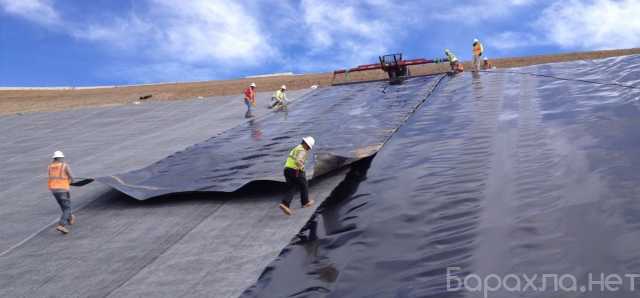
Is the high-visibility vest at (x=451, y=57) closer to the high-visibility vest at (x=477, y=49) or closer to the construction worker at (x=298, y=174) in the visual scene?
the high-visibility vest at (x=477, y=49)

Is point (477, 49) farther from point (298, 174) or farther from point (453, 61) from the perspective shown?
point (298, 174)

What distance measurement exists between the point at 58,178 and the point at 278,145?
411cm

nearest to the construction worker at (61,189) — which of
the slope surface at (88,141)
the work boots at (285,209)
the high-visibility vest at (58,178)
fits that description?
the high-visibility vest at (58,178)

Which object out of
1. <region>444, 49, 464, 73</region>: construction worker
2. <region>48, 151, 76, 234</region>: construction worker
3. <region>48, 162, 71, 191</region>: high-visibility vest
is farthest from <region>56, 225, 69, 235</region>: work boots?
<region>444, 49, 464, 73</region>: construction worker

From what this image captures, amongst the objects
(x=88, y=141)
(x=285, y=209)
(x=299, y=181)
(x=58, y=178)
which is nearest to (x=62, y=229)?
(x=58, y=178)

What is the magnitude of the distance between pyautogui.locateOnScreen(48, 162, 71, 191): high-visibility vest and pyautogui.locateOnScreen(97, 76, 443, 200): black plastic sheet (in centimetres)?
95

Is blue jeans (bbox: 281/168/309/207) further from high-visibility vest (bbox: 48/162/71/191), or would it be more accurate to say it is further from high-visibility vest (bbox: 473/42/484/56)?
high-visibility vest (bbox: 473/42/484/56)

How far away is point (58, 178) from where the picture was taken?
8.64 m

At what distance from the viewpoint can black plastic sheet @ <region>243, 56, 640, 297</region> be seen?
15.2 feet

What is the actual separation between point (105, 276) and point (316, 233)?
252 centimetres

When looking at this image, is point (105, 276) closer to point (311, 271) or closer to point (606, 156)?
point (311, 271)

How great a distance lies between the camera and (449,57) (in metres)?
19.5

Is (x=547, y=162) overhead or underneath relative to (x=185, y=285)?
overhead

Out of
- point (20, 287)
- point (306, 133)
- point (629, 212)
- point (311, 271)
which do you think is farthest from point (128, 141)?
point (629, 212)
